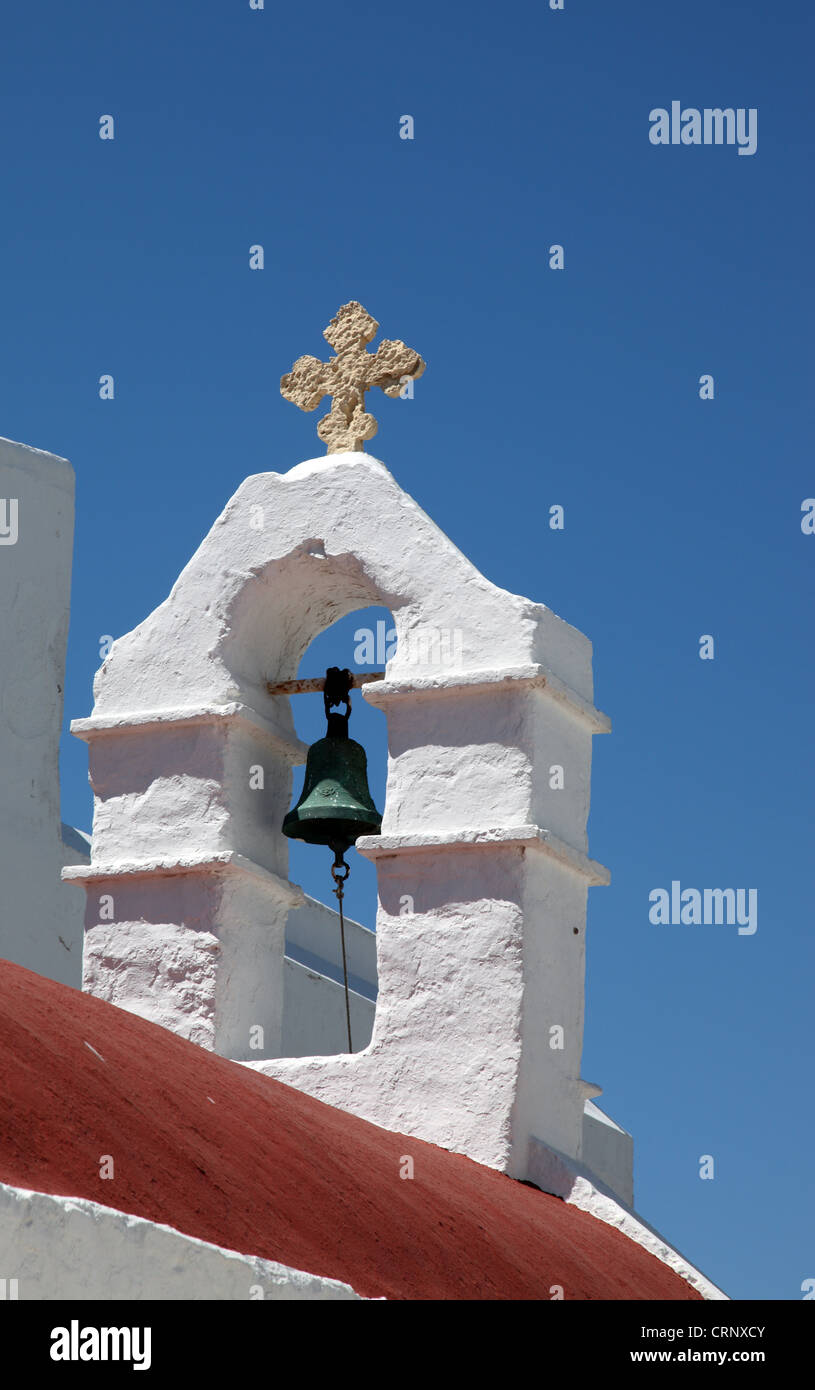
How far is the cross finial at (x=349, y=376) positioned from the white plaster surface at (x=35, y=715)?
12.2 feet

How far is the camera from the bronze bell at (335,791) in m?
7.66

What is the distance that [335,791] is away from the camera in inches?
302

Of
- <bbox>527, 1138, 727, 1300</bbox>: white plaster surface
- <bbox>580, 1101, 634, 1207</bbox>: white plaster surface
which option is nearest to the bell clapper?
<bbox>527, 1138, 727, 1300</bbox>: white plaster surface

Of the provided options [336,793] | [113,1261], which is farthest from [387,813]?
[113,1261]

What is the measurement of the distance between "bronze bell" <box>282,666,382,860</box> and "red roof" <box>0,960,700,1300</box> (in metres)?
1.45

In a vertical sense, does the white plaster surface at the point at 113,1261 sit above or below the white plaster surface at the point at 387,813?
below

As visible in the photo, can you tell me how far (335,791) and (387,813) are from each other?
263 mm

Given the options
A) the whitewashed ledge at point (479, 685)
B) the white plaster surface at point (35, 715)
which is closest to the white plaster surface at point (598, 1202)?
the whitewashed ledge at point (479, 685)

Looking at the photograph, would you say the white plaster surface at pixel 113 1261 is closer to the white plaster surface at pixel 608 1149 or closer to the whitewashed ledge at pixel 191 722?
the whitewashed ledge at pixel 191 722

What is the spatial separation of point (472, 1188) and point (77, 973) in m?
5.72

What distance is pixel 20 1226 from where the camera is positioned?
150 inches
